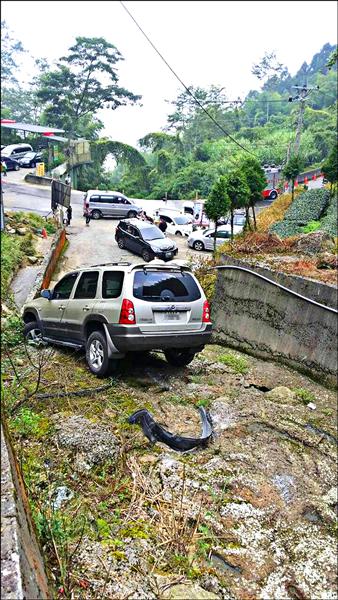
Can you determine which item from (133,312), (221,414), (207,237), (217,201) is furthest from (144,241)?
(221,414)

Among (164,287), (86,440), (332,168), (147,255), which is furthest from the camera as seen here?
(332,168)

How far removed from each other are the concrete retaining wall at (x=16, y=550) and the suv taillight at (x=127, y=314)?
3.42m

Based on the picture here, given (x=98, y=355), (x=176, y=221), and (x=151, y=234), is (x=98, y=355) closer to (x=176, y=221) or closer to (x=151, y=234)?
(x=151, y=234)

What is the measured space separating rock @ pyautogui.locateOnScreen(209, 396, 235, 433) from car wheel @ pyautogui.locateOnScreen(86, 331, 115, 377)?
4.94 ft

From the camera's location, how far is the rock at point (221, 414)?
5652mm

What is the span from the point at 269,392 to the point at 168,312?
2.39 metres

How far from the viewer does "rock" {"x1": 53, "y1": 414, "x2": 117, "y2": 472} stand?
13.8ft

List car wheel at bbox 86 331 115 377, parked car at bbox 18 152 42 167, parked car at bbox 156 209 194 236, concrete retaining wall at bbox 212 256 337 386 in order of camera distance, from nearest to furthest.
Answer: car wheel at bbox 86 331 115 377 → concrete retaining wall at bbox 212 256 337 386 → parked car at bbox 18 152 42 167 → parked car at bbox 156 209 194 236

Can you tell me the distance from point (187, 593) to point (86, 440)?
1817mm

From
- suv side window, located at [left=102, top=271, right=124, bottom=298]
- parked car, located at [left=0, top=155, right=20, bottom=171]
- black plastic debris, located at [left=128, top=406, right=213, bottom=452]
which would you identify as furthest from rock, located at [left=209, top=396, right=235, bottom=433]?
parked car, located at [left=0, top=155, right=20, bottom=171]

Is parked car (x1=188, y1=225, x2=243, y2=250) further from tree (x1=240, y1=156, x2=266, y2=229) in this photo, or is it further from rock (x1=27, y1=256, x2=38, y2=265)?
rock (x1=27, y1=256, x2=38, y2=265)

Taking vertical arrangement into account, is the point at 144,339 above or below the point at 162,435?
above

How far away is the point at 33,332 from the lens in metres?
7.97

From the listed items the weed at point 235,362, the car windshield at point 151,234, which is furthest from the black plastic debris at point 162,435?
the car windshield at point 151,234
